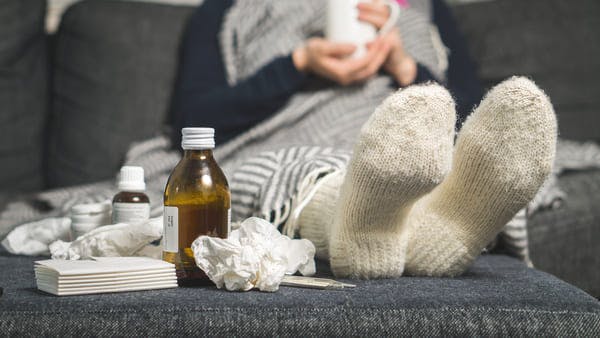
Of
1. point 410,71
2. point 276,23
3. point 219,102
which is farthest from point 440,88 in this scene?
point 276,23

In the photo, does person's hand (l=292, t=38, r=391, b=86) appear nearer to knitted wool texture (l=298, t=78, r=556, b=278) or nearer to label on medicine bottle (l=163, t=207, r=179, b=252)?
knitted wool texture (l=298, t=78, r=556, b=278)

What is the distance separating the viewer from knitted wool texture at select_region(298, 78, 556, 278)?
673 mm

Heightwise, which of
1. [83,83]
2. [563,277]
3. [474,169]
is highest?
[474,169]

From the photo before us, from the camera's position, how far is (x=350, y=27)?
45.8 inches

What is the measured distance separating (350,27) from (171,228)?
1.99 feet

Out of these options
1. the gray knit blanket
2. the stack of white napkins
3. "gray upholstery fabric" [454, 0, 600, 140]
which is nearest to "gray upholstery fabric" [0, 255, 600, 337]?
the stack of white napkins

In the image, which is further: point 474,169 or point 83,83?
point 83,83

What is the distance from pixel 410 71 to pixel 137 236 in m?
0.63

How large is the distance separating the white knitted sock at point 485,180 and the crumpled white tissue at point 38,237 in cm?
46

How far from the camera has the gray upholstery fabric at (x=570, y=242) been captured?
3.48 ft

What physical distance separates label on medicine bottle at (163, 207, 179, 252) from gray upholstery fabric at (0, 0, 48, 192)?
0.89m

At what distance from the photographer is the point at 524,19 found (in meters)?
1.65

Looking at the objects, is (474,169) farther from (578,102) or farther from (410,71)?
(578,102)

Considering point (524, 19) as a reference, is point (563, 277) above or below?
below
